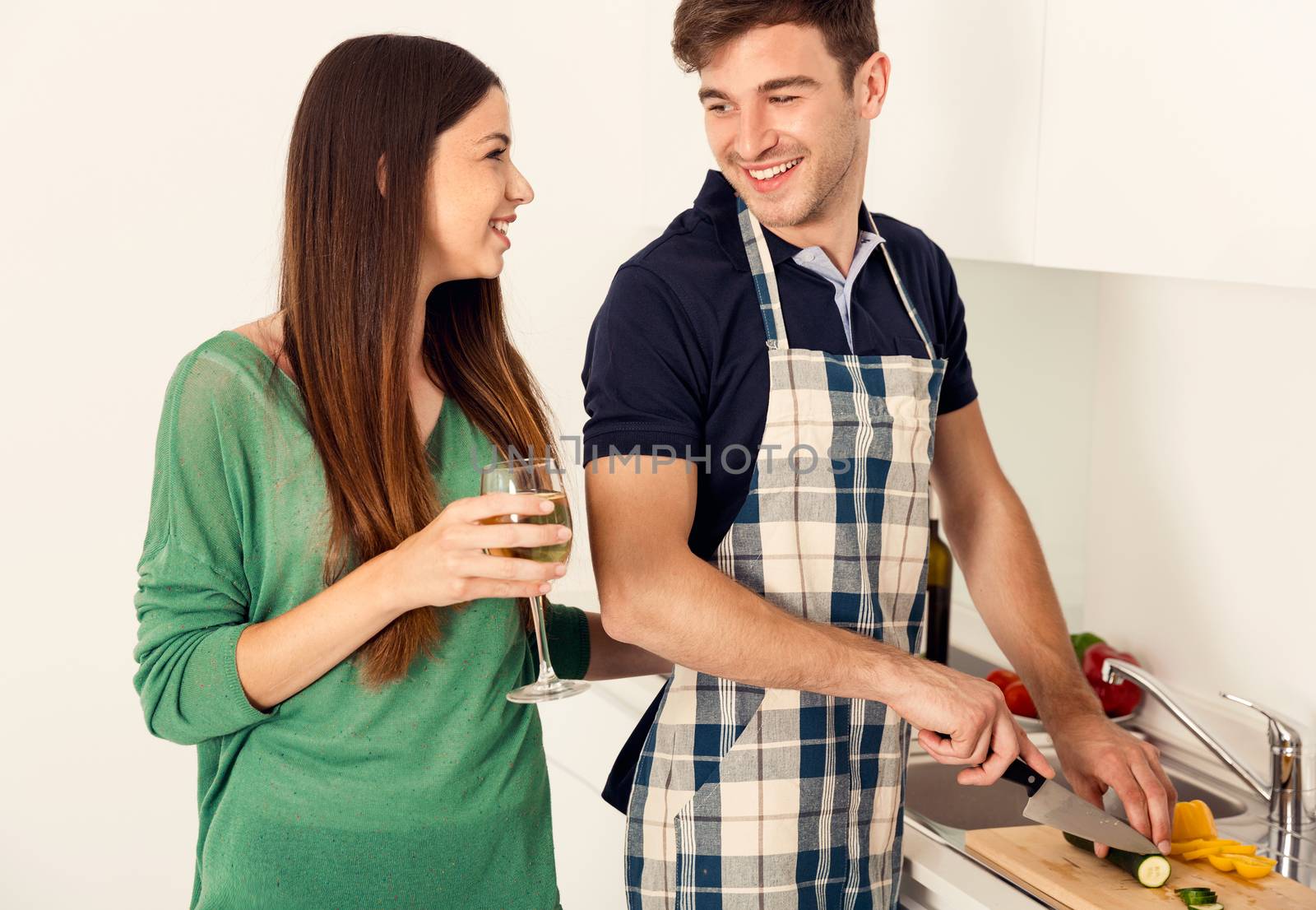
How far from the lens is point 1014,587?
1493 mm

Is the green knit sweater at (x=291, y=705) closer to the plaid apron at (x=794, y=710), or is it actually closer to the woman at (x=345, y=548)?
the woman at (x=345, y=548)

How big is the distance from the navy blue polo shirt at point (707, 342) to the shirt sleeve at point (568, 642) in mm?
165

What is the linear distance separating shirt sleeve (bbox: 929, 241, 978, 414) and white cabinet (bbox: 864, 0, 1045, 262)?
0.27 metres

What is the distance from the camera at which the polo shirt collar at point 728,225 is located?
129cm

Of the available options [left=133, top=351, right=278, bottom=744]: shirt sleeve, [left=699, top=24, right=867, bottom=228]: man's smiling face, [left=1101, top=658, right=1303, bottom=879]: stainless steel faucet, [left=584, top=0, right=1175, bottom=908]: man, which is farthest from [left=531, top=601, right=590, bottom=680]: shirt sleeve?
[left=1101, top=658, right=1303, bottom=879]: stainless steel faucet

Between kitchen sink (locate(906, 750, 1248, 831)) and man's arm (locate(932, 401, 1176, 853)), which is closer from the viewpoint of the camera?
man's arm (locate(932, 401, 1176, 853))

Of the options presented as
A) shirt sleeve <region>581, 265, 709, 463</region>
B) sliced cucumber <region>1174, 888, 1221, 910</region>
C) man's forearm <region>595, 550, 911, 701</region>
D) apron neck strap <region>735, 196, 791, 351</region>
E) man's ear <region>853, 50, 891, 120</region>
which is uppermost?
man's ear <region>853, 50, 891, 120</region>

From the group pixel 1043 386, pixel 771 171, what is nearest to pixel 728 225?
pixel 771 171

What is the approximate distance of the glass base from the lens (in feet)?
3.58

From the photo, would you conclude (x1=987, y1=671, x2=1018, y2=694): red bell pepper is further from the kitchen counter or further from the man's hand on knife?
the man's hand on knife

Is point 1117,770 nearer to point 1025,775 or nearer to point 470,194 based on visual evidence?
point 1025,775

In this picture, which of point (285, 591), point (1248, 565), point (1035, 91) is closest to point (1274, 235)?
point (1035, 91)

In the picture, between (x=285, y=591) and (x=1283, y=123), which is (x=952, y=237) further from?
(x=285, y=591)

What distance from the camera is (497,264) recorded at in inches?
47.4
